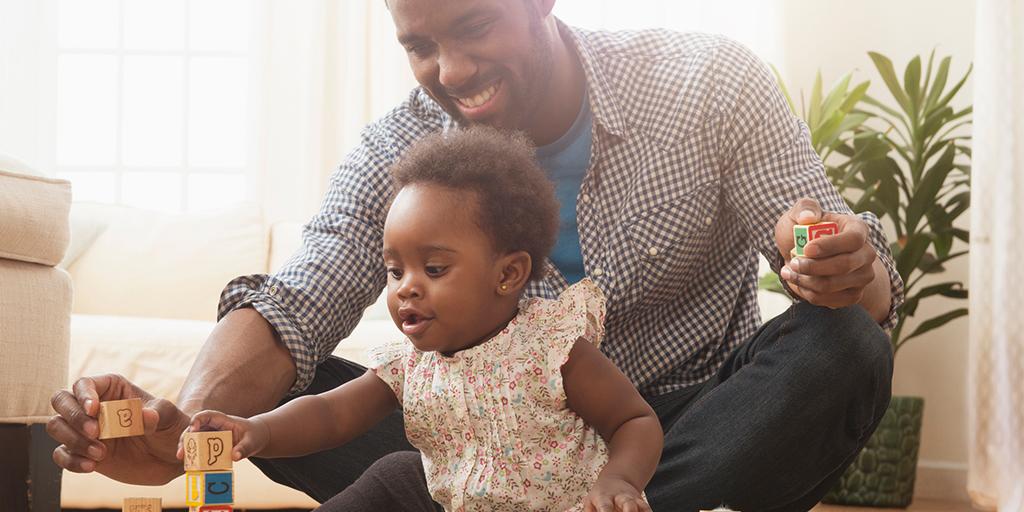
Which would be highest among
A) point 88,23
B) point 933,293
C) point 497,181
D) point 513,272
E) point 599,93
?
point 88,23

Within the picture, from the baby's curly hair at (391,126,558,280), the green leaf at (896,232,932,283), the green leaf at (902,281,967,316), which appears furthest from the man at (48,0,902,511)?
the green leaf at (902,281,967,316)

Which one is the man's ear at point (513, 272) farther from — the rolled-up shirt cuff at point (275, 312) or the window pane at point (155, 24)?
the window pane at point (155, 24)

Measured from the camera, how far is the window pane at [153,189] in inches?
176

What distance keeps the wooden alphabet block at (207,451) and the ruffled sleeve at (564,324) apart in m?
0.43

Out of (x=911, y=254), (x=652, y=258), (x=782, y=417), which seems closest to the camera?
(x=782, y=417)

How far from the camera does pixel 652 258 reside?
1739 millimetres

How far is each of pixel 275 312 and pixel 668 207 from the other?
593 mm

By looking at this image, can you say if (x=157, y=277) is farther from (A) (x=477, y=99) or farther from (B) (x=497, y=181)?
(B) (x=497, y=181)

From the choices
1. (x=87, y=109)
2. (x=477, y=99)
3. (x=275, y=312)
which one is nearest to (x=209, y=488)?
(x=275, y=312)

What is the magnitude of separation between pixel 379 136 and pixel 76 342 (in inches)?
55.2

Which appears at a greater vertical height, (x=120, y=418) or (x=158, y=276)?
(x=120, y=418)

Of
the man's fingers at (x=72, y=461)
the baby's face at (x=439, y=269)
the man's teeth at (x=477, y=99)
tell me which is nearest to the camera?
the man's fingers at (x=72, y=461)

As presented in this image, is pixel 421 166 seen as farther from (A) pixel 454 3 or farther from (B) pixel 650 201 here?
(B) pixel 650 201

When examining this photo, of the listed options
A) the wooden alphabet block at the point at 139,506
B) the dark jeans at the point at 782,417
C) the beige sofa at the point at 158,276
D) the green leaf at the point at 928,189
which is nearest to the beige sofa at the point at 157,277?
the beige sofa at the point at 158,276
